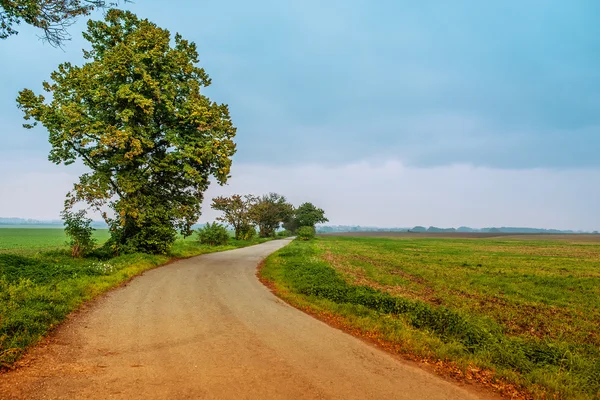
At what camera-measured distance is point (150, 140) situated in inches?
806

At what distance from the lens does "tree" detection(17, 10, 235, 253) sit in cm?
1884

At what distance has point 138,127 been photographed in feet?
65.9

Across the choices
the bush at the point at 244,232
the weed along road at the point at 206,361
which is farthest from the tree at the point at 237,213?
the weed along road at the point at 206,361

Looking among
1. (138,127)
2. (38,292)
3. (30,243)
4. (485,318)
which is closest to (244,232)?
(30,243)

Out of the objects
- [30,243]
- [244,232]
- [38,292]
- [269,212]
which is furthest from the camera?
[269,212]

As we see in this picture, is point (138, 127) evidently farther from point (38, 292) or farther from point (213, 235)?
point (213, 235)

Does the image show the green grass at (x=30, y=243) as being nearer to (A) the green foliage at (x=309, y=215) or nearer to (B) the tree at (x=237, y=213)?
(B) the tree at (x=237, y=213)

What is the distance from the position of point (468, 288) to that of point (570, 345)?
7.52 meters

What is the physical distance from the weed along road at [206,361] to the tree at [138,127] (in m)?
11.6

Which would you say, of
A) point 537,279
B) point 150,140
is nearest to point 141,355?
point 150,140

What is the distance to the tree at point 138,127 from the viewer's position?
61.8ft

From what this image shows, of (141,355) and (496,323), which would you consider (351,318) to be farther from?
(141,355)

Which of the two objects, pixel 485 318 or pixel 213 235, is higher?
pixel 213 235

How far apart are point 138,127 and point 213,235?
20.9 m
